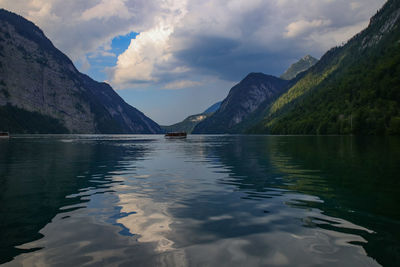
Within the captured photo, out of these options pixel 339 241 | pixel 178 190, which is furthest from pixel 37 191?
pixel 339 241

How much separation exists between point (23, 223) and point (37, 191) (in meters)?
7.89

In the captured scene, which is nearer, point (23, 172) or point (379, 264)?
point (379, 264)

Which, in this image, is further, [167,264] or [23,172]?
[23,172]

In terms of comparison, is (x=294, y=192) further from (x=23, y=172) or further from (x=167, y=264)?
(x=23, y=172)

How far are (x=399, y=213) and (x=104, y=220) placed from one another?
13163 mm

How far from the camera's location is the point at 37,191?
19109mm

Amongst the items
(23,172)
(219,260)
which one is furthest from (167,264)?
(23,172)

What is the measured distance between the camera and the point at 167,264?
7945 millimetres

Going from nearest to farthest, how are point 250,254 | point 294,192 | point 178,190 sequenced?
point 250,254
point 294,192
point 178,190

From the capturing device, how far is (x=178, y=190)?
1950 cm

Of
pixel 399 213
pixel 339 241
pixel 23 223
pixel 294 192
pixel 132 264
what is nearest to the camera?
pixel 132 264

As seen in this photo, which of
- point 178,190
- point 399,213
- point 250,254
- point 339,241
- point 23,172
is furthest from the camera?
point 23,172

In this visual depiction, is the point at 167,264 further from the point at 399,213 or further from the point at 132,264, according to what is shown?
the point at 399,213

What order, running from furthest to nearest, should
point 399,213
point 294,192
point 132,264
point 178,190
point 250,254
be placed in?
point 178,190 → point 294,192 → point 399,213 → point 250,254 → point 132,264
